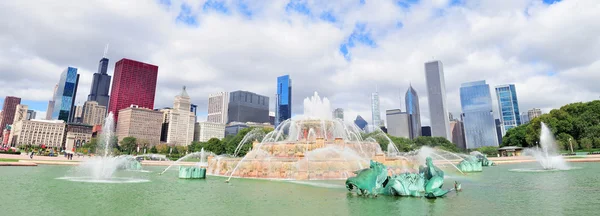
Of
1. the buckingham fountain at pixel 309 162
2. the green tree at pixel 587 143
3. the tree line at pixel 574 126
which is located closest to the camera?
the buckingham fountain at pixel 309 162

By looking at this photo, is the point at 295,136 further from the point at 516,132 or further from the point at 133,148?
the point at 133,148

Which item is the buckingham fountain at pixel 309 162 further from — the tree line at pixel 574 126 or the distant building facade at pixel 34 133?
the distant building facade at pixel 34 133

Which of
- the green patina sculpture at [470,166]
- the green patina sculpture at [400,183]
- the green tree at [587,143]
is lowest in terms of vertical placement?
the green patina sculpture at [400,183]

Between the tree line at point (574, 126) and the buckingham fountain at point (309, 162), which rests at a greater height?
the tree line at point (574, 126)

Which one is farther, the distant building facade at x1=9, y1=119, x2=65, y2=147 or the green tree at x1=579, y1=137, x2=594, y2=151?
the distant building facade at x1=9, y1=119, x2=65, y2=147

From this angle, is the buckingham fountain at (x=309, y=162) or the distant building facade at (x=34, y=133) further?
the distant building facade at (x=34, y=133)

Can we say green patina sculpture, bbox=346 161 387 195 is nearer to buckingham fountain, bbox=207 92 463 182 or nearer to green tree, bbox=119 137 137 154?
buckingham fountain, bbox=207 92 463 182

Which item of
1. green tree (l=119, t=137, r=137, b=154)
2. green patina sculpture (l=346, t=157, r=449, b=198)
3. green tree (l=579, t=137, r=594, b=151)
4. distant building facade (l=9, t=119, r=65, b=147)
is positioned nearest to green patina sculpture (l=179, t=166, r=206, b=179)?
green patina sculpture (l=346, t=157, r=449, b=198)

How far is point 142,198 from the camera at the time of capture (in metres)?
13.5

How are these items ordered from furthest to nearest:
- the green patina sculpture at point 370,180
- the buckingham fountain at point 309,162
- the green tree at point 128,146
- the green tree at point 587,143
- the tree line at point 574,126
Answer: the green tree at point 128,146 < the tree line at point 574,126 < the green tree at point 587,143 < the buckingham fountain at point 309,162 < the green patina sculpture at point 370,180

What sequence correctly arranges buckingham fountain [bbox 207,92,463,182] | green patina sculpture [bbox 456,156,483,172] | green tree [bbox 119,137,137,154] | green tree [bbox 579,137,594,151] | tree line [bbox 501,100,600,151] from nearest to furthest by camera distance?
buckingham fountain [bbox 207,92,463,182] < green patina sculpture [bbox 456,156,483,172] < green tree [bbox 579,137,594,151] < tree line [bbox 501,100,600,151] < green tree [bbox 119,137,137,154]

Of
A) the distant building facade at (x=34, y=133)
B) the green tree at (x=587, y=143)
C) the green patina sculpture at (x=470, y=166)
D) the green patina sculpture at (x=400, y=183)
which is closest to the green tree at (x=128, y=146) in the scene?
the distant building facade at (x=34, y=133)

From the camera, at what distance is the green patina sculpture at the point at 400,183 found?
525 inches

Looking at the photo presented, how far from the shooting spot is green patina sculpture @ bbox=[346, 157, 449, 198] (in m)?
13.3
